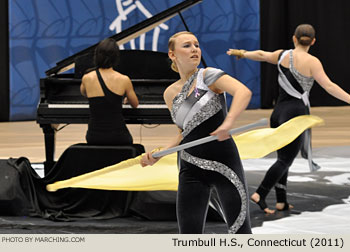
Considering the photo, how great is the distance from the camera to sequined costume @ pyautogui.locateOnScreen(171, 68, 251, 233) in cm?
310

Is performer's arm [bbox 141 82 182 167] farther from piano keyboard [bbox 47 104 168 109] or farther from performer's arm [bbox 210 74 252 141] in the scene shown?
piano keyboard [bbox 47 104 168 109]

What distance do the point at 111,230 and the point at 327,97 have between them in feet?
27.4

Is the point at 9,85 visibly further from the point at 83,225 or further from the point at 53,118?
the point at 83,225

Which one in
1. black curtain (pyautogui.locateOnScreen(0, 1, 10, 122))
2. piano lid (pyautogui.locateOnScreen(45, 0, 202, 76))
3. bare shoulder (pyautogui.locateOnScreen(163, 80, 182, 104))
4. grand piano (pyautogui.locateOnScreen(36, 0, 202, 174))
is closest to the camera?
bare shoulder (pyautogui.locateOnScreen(163, 80, 182, 104))

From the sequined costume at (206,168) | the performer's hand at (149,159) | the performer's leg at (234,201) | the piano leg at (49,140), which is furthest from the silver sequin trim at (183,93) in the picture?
the piano leg at (49,140)

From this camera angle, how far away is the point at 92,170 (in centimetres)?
550

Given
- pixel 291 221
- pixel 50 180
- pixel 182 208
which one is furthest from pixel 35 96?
pixel 182 208

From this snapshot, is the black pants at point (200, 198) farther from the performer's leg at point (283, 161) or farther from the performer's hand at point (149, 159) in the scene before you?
the performer's leg at point (283, 161)

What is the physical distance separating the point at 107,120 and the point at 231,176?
99.6 inches

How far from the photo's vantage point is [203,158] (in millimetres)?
3115

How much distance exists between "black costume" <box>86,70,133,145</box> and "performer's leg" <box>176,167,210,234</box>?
239cm

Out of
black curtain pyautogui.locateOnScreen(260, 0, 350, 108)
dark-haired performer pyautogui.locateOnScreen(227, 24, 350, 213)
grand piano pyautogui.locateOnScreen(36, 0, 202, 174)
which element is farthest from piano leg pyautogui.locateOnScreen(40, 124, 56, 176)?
black curtain pyautogui.locateOnScreen(260, 0, 350, 108)

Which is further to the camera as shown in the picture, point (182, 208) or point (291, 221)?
point (291, 221)

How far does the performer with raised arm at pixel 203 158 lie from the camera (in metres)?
3.10
